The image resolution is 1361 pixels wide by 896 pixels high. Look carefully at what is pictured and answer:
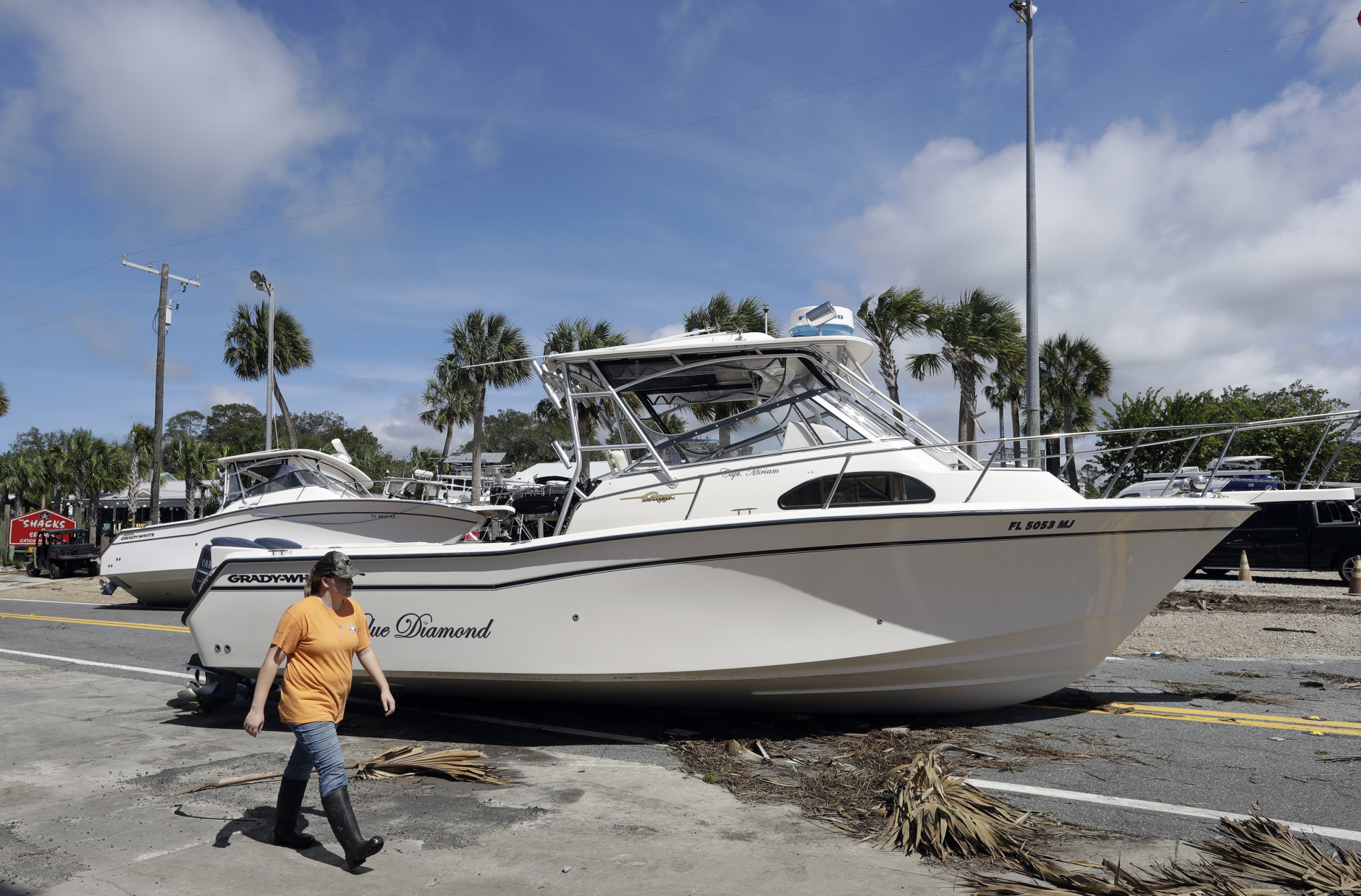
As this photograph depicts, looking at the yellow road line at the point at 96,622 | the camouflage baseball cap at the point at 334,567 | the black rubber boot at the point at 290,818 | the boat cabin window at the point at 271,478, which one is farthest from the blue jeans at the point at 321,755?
the boat cabin window at the point at 271,478

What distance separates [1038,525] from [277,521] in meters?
11.8

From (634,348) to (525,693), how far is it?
2.59m

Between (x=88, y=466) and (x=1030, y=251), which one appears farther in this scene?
(x=88, y=466)

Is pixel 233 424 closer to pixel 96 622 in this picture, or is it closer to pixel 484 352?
pixel 484 352

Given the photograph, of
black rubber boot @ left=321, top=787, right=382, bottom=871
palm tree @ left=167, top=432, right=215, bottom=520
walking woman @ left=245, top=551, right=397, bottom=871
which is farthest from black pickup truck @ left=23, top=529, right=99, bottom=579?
black rubber boot @ left=321, top=787, right=382, bottom=871

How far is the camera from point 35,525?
24.7 metres

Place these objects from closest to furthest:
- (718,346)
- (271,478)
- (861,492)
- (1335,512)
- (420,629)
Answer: (420,629)
(861,492)
(718,346)
(271,478)
(1335,512)

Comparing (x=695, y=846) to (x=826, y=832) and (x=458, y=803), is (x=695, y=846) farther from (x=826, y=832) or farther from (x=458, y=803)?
(x=458, y=803)

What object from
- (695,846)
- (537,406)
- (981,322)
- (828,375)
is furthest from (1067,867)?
(537,406)

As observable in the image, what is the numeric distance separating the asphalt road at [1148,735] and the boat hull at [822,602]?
0.40 meters

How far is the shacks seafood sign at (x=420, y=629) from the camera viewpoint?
543cm

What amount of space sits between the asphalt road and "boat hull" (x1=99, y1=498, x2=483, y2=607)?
15.4 ft

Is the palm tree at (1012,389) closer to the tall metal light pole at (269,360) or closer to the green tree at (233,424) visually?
the tall metal light pole at (269,360)

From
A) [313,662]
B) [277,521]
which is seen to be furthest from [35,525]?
[313,662]
